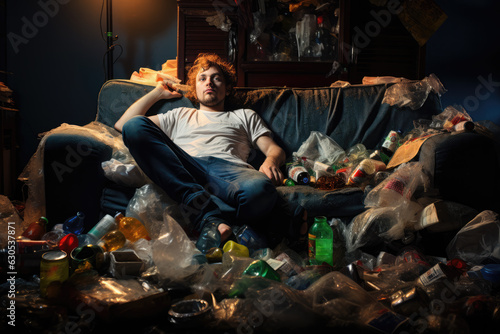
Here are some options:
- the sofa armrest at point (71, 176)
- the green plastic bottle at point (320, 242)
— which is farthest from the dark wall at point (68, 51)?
the green plastic bottle at point (320, 242)

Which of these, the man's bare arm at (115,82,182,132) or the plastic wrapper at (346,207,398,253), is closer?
the plastic wrapper at (346,207,398,253)

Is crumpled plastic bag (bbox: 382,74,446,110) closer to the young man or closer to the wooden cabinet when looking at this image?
the young man

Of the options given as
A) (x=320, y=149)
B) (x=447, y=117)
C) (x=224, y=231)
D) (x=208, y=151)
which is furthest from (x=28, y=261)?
(x=447, y=117)

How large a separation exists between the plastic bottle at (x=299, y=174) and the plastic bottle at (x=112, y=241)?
845 mm

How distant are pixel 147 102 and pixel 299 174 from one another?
3.08 feet

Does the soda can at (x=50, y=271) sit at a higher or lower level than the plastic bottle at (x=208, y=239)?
higher

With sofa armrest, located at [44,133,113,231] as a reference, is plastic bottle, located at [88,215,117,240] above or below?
below

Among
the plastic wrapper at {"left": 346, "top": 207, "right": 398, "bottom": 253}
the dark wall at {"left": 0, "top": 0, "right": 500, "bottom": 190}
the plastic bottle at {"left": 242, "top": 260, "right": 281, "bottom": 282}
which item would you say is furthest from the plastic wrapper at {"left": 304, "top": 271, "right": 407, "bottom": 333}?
the dark wall at {"left": 0, "top": 0, "right": 500, "bottom": 190}

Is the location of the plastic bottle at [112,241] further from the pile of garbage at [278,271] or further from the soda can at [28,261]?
the soda can at [28,261]

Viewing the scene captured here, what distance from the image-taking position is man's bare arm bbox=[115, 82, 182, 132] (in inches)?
82.5

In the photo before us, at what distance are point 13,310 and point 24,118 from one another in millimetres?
2589

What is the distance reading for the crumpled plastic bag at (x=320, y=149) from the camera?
210cm

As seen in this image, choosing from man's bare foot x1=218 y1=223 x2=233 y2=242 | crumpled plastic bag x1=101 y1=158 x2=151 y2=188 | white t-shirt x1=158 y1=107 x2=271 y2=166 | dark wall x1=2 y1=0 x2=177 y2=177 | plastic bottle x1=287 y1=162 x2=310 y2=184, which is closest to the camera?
man's bare foot x1=218 y1=223 x2=233 y2=242

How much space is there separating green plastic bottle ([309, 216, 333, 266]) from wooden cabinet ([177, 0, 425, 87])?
5.75ft
